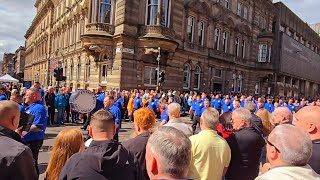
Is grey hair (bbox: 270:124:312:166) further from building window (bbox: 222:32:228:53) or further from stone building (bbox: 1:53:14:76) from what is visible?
stone building (bbox: 1:53:14:76)

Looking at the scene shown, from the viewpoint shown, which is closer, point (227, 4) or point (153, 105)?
point (153, 105)

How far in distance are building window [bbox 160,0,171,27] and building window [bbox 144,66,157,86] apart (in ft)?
11.9

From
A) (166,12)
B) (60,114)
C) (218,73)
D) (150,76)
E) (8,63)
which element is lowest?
(60,114)

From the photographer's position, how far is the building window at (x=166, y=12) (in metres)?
23.4

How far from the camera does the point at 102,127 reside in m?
3.13

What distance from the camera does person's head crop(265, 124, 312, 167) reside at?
2219mm

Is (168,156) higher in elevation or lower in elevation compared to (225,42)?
lower

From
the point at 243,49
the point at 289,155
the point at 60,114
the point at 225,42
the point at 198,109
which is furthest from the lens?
the point at 243,49

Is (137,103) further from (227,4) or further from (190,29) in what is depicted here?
(227,4)

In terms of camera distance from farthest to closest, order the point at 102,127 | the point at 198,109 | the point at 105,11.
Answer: the point at 105,11 < the point at 198,109 < the point at 102,127

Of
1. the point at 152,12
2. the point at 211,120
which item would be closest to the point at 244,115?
the point at 211,120

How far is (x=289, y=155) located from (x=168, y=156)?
931 mm

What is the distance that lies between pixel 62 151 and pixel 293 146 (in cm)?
225

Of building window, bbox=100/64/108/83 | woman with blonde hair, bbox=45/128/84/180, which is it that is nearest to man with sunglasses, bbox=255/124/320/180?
woman with blonde hair, bbox=45/128/84/180
